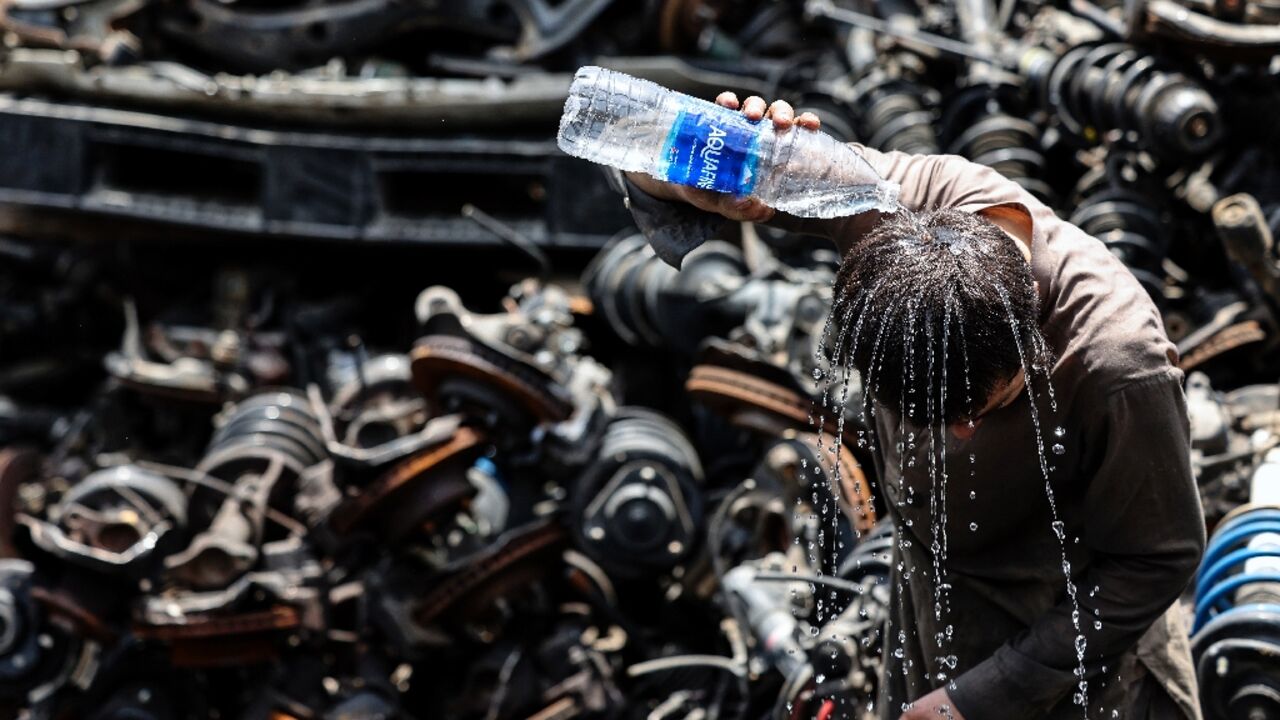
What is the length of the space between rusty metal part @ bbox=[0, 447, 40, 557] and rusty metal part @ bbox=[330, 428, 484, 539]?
49.5 inches

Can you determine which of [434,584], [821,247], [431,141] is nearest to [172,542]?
[434,584]

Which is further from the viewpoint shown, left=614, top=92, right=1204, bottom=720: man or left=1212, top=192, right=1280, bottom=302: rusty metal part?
left=1212, top=192, right=1280, bottom=302: rusty metal part

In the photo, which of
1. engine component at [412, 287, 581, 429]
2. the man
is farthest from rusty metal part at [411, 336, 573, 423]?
the man

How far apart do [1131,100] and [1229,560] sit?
1652 millimetres

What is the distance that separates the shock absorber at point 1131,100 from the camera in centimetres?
411

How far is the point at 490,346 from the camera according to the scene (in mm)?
4371

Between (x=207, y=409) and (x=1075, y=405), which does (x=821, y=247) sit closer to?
(x=207, y=409)

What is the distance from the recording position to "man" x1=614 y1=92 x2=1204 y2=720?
78.3 inches

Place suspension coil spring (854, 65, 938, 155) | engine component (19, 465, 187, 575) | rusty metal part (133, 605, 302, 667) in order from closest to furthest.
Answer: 1. rusty metal part (133, 605, 302, 667)
2. engine component (19, 465, 187, 575)
3. suspension coil spring (854, 65, 938, 155)

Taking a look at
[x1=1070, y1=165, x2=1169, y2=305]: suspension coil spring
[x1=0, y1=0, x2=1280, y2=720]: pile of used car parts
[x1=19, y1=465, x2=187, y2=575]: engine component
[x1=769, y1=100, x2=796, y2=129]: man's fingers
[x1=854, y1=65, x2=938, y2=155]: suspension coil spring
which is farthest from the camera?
[x1=854, y1=65, x2=938, y2=155]: suspension coil spring

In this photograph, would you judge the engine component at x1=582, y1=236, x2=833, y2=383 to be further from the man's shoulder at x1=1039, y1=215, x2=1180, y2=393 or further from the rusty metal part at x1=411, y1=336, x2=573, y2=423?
the man's shoulder at x1=1039, y1=215, x2=1180, y2=393

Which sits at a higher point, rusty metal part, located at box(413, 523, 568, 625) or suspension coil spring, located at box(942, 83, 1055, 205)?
suspension coil spring, located at box(942, 83, 1055, 205)

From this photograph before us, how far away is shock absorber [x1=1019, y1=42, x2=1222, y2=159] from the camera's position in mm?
4105

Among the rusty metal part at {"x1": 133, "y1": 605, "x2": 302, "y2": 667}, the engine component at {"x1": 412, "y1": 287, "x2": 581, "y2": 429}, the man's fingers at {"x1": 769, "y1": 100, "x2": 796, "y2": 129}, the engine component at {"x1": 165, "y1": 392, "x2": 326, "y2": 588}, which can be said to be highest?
the man's fingers at {"x1": 769, "y1": 100, "x2": 796, "y2": 129}
